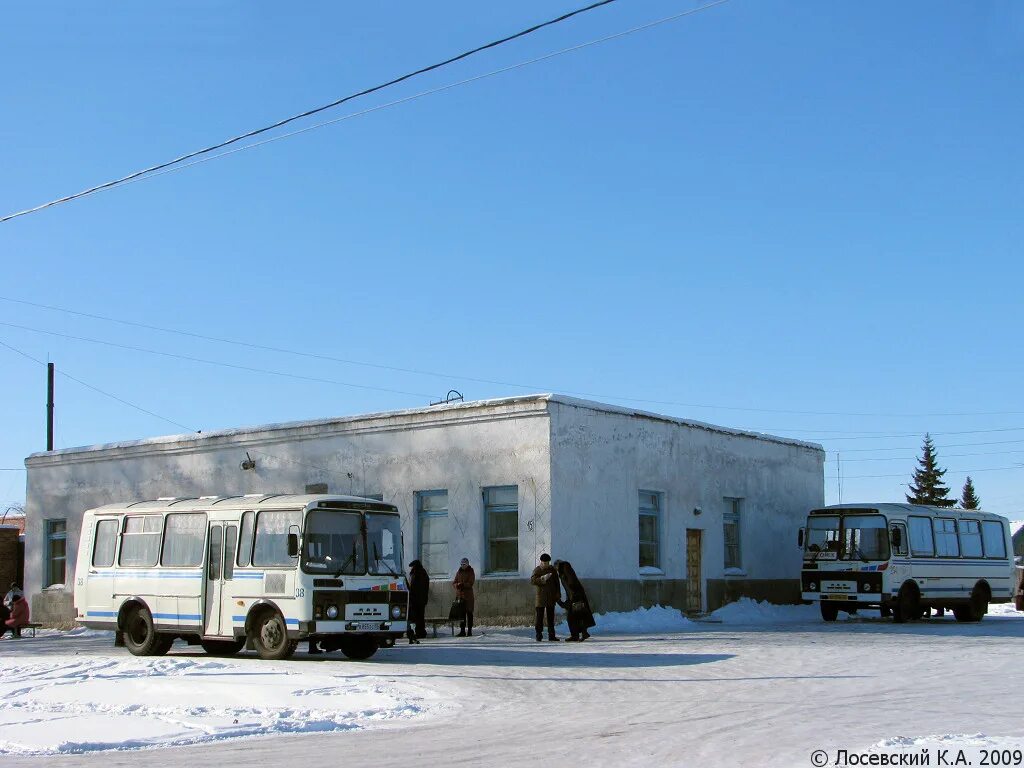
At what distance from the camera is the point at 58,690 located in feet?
49.5

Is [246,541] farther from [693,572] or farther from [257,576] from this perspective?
[693,572]

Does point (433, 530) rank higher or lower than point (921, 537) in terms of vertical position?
higher

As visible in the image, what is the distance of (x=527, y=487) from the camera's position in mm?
28250

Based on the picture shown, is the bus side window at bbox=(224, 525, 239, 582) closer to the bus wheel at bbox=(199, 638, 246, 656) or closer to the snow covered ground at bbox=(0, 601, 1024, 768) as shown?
the bus wheel at bbox=(199, 638, 246, 656)

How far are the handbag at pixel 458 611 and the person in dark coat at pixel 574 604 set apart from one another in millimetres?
2615

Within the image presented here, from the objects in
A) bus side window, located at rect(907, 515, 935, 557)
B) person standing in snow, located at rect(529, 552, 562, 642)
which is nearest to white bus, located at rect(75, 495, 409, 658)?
person standing in snow, located at rect(529, 552, 562, 642)

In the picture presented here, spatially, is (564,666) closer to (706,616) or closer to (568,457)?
(568,457)

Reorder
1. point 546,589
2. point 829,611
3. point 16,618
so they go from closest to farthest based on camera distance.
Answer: point 546,589 < point 16,618 < point 829,611

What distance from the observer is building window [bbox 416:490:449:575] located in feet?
A: 97.9

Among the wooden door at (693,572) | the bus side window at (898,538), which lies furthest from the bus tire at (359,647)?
the bus side window at (898,538)

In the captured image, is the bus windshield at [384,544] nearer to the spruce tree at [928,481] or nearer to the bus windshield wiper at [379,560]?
the bus windshield wiper at [379,560]

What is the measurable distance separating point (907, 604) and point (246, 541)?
686 inches

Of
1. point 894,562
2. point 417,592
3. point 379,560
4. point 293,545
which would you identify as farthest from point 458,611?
point 894,562

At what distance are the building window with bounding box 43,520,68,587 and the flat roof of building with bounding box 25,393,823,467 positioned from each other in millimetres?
1991
